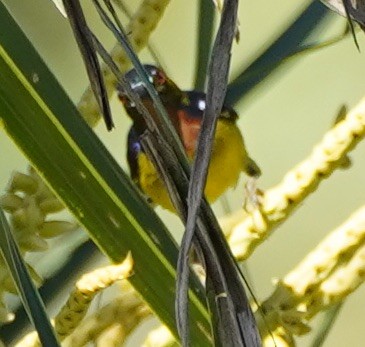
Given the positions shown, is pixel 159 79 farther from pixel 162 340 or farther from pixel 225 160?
pixel 162 340

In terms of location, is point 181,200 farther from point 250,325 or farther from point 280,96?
point 280,96

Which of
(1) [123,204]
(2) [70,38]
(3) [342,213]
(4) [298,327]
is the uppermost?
(2) [70,38]

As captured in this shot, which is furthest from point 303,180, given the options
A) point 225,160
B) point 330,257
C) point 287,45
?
point 225,160

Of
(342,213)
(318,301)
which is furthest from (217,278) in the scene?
(342,213)

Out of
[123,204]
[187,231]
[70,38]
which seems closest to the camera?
[187,231]

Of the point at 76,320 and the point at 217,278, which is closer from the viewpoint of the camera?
the point at 217,278
